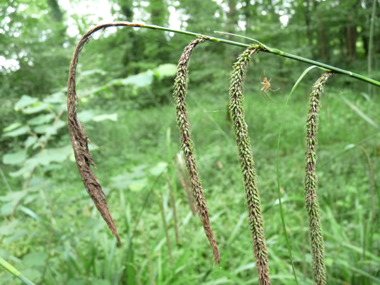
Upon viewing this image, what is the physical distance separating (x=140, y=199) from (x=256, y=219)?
3332 millimetres

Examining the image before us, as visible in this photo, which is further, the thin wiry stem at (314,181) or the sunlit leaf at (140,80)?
the sunlit leaf at (140,80)

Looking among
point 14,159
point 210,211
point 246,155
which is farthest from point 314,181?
point 210,211

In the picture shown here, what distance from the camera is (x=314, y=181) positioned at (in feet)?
2.00

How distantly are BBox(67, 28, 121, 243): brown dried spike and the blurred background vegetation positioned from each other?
0.32 m

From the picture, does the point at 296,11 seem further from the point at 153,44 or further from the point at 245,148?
the point at 245,148

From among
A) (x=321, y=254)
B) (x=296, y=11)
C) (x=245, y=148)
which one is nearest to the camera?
(x=245, y=148)

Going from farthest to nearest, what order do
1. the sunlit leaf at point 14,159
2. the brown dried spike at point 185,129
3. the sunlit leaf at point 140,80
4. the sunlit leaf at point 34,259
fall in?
the sunlit leaf at point 140,80 < the sunlit leaf at point 14,159 < the sunlit leaf at point 34,259 < the brown dried spike at point 185,129

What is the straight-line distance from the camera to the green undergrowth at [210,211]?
1.87 metres

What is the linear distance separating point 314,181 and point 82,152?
0.43 metres

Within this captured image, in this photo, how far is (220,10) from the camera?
219 inches

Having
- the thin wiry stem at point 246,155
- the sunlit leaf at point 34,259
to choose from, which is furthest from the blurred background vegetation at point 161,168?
the thin wiry stem at point 246,155

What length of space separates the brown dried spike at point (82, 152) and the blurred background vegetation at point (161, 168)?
0.32m

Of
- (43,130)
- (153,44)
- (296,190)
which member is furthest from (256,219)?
(153,44)

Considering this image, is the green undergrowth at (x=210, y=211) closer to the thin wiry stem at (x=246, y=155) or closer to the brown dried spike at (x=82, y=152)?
the thin wiry stem at (x=246, y=155)
